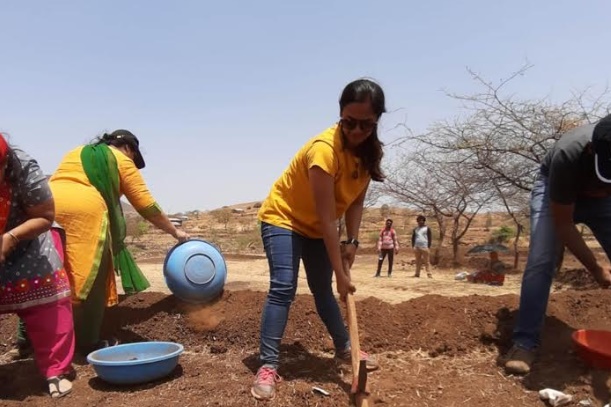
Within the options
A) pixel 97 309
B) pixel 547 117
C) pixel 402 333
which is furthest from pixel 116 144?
pixel 547 117

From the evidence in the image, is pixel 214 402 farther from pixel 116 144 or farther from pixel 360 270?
pixel 360 270

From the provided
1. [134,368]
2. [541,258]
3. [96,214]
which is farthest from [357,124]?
[96,214]

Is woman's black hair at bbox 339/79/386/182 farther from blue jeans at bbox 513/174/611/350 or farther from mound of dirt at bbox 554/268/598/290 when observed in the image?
mound of dirt at bbox 554/268/598/290

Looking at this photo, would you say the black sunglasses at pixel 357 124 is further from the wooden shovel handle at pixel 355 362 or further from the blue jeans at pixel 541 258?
the blue jeans at pixel 541 258

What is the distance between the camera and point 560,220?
2.95 m

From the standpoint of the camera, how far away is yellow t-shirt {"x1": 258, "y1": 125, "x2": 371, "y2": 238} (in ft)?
9.47

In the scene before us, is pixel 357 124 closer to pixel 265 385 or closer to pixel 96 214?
pixel 265 385

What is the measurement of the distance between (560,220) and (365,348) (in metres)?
1.51

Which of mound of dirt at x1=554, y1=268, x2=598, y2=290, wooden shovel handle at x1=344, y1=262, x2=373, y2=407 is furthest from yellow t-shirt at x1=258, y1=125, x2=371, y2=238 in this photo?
mound of dirt at x1=554, y1=268, x2=598, y2=290

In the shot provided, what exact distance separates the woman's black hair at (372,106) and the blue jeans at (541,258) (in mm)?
1022

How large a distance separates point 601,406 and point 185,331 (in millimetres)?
2852

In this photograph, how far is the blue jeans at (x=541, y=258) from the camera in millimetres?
3119

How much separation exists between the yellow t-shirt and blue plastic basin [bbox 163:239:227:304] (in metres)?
1.34

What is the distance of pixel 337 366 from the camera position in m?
3.38
